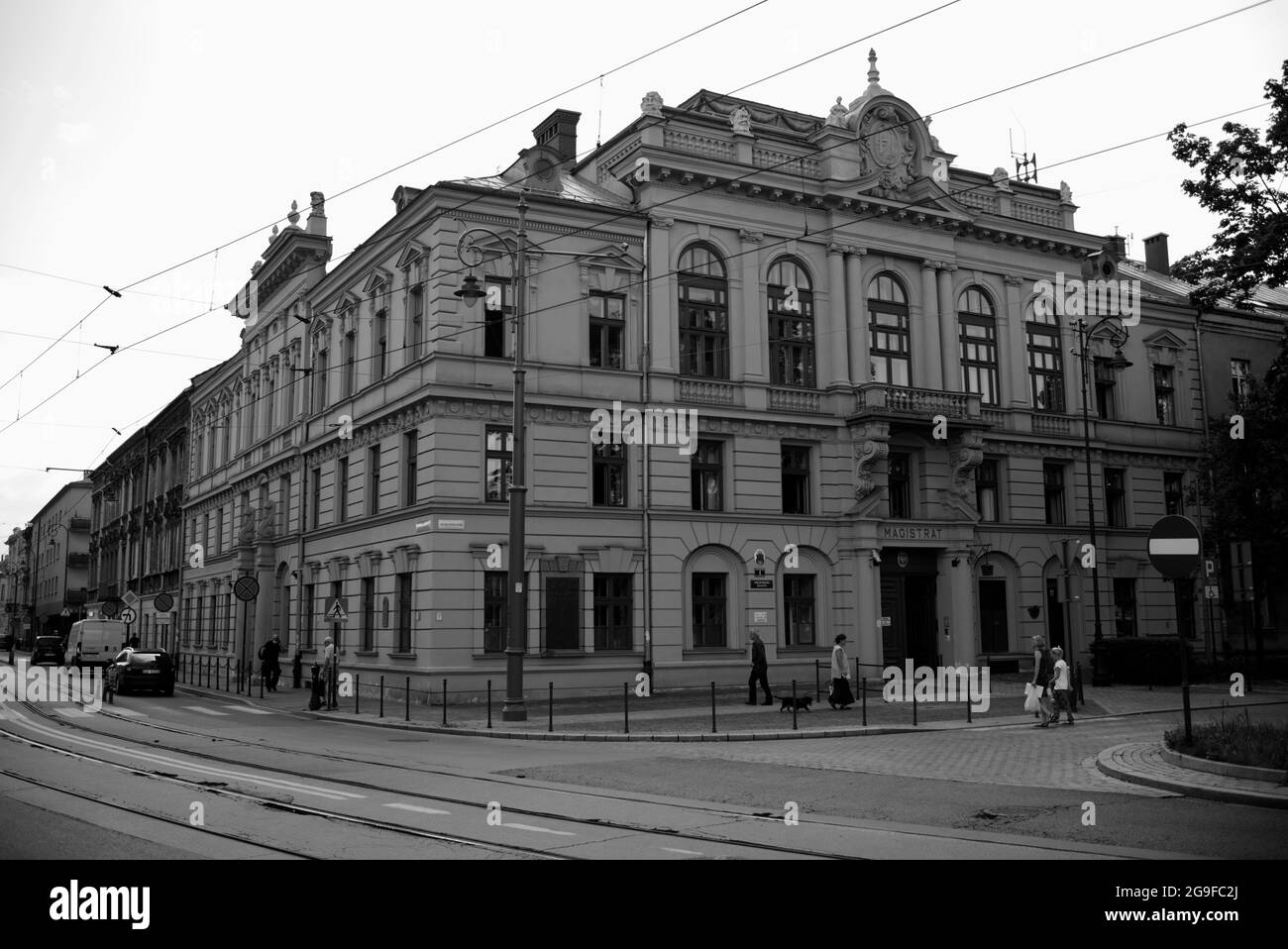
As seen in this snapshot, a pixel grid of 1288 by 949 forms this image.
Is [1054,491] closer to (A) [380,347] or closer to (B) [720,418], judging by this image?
(B) [720,418]

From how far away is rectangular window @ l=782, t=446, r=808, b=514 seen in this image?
33.7 m

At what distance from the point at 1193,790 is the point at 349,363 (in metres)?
28.8

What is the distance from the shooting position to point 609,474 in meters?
31.3

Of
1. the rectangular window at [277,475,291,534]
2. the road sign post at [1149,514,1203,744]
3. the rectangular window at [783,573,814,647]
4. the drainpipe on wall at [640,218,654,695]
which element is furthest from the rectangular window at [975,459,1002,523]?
the rectangular window at [277,475,291,534]

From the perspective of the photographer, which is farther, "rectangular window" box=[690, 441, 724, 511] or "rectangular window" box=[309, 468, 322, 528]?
"rectangular window" box=[309, 468, 322, 528]

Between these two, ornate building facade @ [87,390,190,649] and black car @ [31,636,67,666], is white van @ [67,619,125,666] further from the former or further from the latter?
black car @ [31,636,67,666]

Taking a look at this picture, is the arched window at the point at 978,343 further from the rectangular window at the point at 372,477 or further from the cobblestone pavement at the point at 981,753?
the rectangular window at the point at 372,477

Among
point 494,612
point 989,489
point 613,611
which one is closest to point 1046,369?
point 989,489

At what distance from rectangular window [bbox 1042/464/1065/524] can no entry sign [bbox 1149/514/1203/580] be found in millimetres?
24483

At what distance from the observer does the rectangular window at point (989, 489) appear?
37156 mm

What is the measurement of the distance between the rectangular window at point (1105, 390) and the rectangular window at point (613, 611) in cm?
2037
